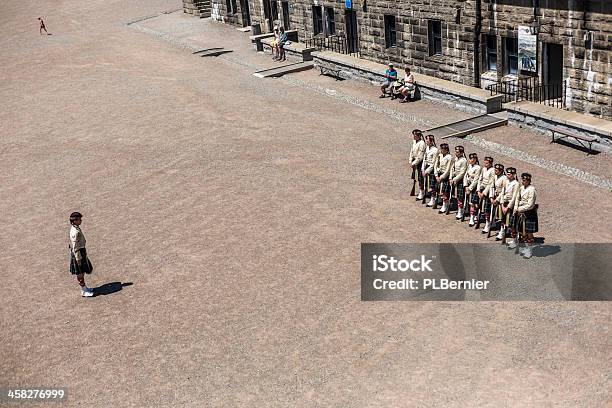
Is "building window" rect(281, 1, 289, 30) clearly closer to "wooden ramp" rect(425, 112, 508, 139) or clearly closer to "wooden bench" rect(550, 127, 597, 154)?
"wooden ramp" rect(425, 112, 508, 139)

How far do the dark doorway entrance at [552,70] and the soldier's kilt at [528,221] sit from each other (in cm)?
990

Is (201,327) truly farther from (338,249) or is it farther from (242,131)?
(242,131)

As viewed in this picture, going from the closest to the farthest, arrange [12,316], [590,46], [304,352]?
[304,352]
[12,316]
[590,46]

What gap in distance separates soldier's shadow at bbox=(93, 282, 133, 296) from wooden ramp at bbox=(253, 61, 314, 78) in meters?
18.3

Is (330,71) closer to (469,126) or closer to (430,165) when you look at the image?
(469,126)

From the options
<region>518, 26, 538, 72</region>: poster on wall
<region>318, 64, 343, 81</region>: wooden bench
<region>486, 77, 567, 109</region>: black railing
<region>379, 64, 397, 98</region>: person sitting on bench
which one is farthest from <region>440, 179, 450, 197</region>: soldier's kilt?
<region>318, 64, 343, 81</region>: wooden bench

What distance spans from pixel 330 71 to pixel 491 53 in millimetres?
8159

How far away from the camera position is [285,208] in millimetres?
20156

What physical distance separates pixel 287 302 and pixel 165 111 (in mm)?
15754

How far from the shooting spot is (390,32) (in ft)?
106

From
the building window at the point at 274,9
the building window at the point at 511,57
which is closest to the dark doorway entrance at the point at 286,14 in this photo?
the building window at the point at 274,9

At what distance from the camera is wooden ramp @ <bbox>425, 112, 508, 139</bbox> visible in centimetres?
2509

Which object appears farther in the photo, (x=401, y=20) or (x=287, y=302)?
(x=401, y=20)

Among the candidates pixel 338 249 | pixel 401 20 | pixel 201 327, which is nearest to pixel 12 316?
pixel 201 327
